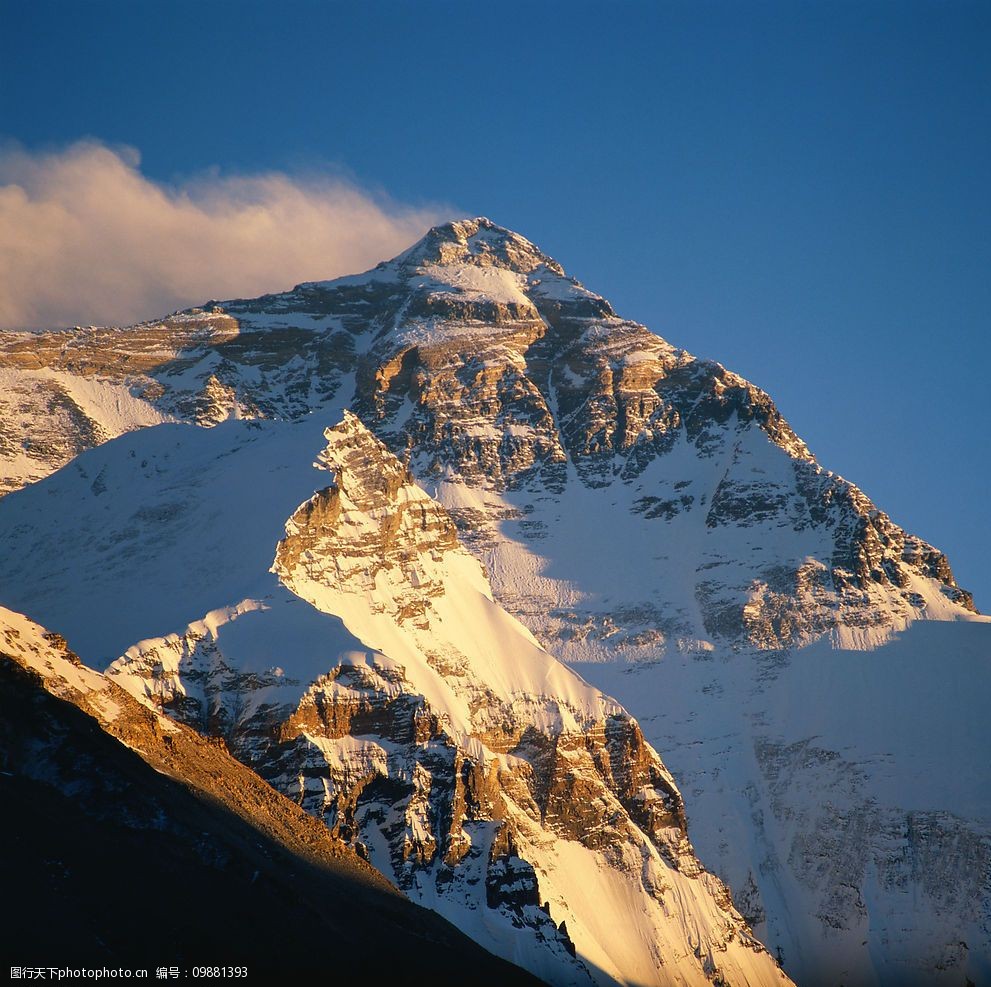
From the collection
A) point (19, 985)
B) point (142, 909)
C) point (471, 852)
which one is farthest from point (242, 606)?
point (19, 985)

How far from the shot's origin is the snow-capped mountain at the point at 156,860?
393ft

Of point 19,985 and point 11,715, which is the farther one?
point 11,715

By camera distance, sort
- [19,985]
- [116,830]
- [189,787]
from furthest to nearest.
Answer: [189,787] < [116,830] < [19,985]

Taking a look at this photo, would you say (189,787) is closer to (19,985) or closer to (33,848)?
(33,848)

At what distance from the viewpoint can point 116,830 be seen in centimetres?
13162

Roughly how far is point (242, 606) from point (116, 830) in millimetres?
62422

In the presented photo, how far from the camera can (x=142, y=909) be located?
406 ft

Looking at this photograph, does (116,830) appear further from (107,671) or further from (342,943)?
(107,671)

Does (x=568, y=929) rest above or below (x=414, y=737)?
below

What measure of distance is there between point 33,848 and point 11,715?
16.0 metres

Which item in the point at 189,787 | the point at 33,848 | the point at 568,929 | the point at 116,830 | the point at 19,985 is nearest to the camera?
the point at 19,985

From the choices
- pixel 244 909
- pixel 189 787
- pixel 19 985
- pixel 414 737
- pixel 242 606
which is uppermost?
pixel 242 606

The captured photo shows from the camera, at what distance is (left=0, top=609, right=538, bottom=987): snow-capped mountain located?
120m

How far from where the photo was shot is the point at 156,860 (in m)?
131
